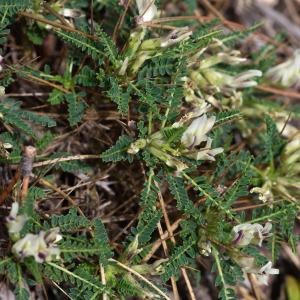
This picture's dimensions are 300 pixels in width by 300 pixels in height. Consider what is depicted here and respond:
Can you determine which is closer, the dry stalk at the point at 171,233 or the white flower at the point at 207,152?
the white flower at the point at 207,152

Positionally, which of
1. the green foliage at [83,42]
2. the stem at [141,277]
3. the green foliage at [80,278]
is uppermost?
the green foliage at [83,42]

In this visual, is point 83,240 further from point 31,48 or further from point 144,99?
point 31,48

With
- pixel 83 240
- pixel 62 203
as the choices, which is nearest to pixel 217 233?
pixel 83 240

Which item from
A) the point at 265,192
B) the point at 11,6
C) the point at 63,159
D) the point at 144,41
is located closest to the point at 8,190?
the point at 63,159

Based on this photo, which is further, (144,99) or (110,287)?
(144,99)

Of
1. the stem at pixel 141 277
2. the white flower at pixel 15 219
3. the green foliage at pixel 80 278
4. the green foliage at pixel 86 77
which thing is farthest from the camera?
the green foliage at pixel 86 77

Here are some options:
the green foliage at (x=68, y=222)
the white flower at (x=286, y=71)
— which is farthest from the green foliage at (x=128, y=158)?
the white flower at (x=286, y=71)

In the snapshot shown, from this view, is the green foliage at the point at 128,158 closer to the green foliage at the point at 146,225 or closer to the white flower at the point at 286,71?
the green foliage at the point at 146,225
